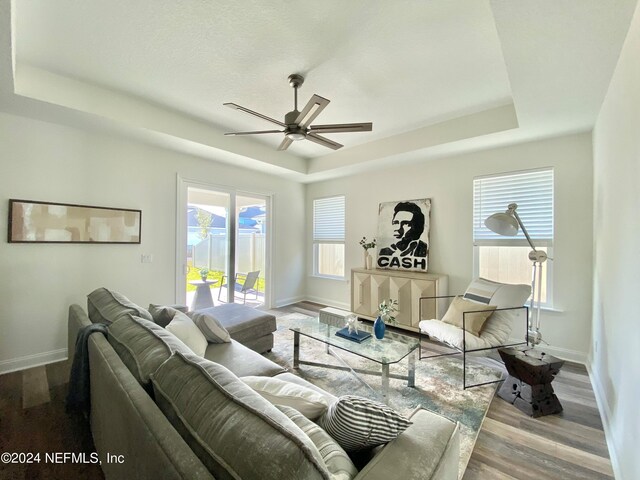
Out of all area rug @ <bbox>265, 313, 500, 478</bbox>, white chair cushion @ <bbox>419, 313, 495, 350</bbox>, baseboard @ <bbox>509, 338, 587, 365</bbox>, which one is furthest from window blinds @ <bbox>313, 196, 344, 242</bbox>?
baseboard @ <bbox>509, 338, 587, 365</bbox>

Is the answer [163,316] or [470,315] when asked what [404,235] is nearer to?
[470,315]

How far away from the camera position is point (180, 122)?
10.8ft

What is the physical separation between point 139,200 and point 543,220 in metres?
4.94

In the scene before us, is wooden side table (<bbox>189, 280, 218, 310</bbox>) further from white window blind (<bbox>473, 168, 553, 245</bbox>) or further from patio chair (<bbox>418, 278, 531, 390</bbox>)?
white window blind (<bbox>473, 168, 553, 245</bbox>)

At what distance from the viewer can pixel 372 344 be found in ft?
8.00

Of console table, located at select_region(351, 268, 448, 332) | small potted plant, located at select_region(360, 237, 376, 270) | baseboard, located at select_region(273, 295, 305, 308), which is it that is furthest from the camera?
baseboard, located at select_region(273, 295, 305, 308)

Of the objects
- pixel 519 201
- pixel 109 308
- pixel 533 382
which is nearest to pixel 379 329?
pixel 533 382

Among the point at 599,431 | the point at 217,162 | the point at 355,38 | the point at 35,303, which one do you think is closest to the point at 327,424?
the point at 599,431

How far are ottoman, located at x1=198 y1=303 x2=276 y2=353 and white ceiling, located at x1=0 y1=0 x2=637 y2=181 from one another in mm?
2149

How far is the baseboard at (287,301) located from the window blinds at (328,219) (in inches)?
49.6

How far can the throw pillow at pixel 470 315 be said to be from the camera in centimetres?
266

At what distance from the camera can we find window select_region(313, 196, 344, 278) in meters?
5.34

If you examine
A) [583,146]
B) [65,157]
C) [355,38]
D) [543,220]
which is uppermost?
[355,38]

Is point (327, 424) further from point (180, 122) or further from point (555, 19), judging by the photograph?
point (180, 122)
